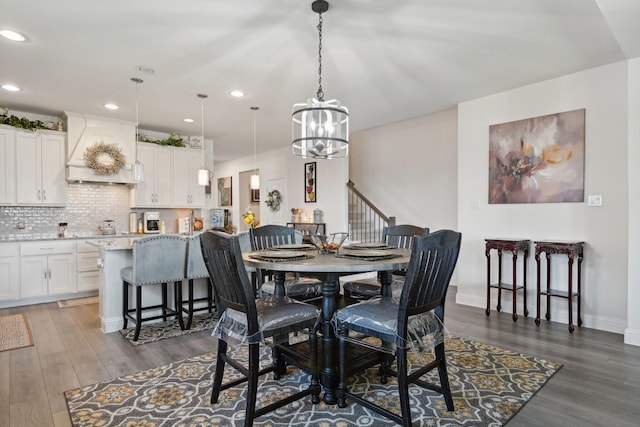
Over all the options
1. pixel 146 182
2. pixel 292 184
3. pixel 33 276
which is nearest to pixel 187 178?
pixel 146 182

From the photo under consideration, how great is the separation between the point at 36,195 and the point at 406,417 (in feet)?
17.8

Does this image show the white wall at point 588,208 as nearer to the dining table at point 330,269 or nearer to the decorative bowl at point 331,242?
the dining table at point 330,269

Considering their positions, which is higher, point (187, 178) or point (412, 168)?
point (412, 168)

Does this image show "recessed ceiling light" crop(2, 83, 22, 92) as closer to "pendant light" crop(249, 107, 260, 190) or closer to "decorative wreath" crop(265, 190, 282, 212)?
"pendant light" crop(249, 107, 260, 190)

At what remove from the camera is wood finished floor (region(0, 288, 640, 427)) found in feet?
6.70

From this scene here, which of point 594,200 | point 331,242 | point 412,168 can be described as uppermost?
point 412,168

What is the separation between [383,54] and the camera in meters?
3.24

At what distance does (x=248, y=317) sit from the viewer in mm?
1816

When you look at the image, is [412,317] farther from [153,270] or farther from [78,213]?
[78,213]

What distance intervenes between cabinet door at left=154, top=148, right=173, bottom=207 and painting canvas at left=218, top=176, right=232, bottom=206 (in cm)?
385

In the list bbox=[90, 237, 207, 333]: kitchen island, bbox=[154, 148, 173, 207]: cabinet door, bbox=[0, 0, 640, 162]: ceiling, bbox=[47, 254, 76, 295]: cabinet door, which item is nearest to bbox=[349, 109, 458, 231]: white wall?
bbox=[0, 0, 640, 162]: ceiling

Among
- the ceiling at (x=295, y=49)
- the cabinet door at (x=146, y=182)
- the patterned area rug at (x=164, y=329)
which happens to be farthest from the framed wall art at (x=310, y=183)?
the patterned area rug at (x=164, y=329)

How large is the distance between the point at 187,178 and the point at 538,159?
16.8 feet

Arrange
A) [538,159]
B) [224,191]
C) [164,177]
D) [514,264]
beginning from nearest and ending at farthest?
[514,264] < [538,159] < [164,177] < [224,191]
